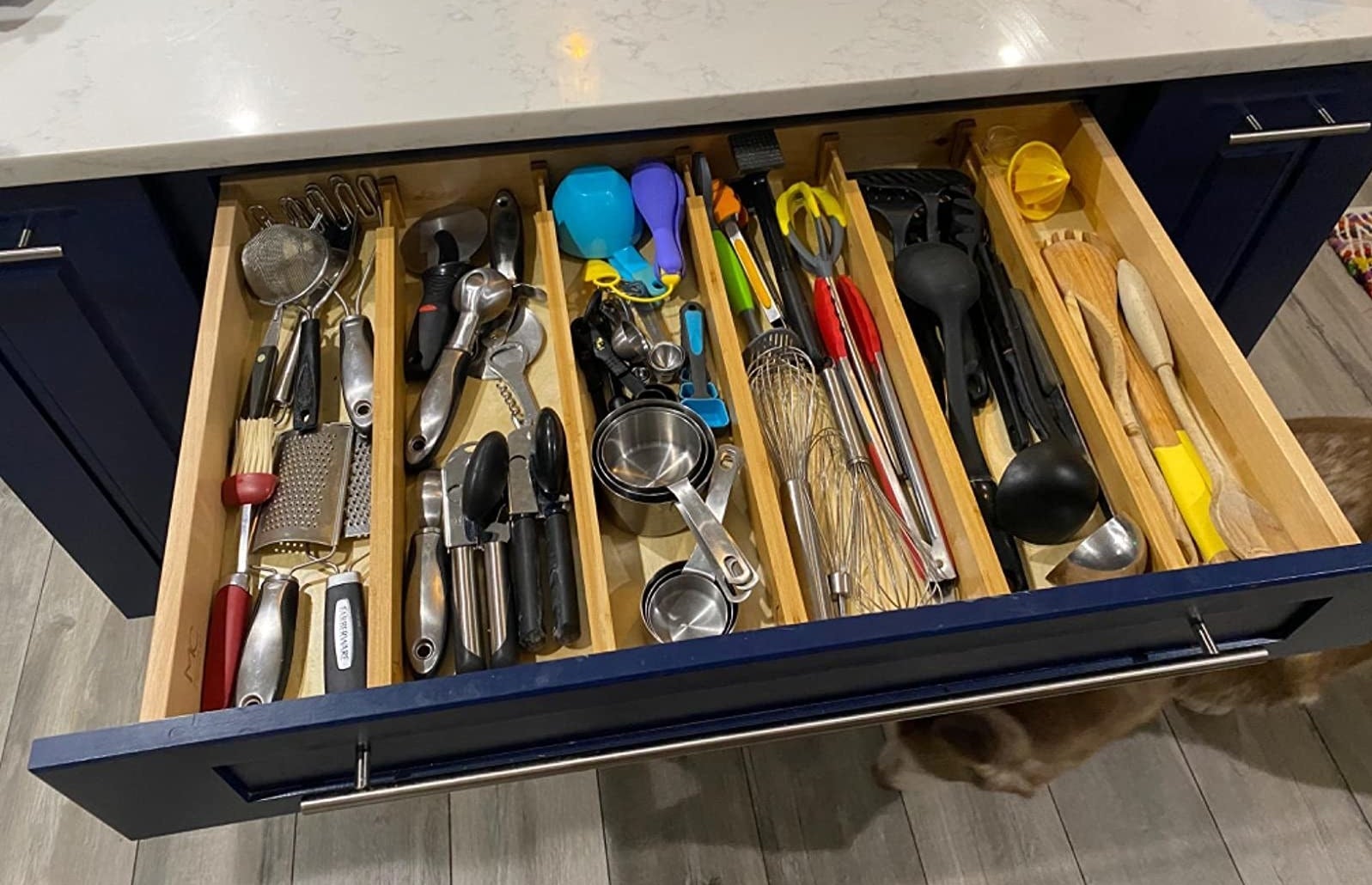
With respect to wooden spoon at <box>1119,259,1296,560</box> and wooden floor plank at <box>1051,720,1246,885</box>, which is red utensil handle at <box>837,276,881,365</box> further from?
wooden floor plank at <box>1051,720,1246,885</box>

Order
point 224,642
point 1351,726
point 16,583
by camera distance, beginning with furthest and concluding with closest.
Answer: point 16,583 < point 1351,726 < point 224,642

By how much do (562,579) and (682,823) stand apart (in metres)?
0.67

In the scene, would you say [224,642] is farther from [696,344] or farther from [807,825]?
[807,825]

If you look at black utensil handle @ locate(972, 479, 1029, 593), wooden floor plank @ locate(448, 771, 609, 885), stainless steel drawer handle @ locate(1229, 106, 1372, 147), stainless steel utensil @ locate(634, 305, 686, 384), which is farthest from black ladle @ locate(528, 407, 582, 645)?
stainless steel drawer handle @ locate(1229, 106, 1372, 147)

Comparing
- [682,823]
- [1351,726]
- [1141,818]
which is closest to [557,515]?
[682,823]

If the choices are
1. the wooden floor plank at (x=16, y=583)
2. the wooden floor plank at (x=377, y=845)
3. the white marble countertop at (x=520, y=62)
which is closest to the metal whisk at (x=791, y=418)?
the white marble countertop at (x=520, y=62)

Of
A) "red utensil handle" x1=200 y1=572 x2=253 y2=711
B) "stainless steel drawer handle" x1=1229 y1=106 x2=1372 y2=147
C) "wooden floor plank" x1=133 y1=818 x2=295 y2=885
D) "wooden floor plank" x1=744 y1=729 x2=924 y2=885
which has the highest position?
"stainless steel drawer handle" x1=1229 y1=106 x2=1372 y2=147

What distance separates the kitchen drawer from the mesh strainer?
0.02 m

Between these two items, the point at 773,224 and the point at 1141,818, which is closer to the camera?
the point at 773,224

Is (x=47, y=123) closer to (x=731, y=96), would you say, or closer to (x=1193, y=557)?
(x=731, y=96)

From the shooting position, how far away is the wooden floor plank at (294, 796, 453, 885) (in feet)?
4.25

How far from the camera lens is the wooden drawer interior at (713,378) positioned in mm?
772

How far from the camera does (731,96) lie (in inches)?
35.8

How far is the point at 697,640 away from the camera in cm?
67
